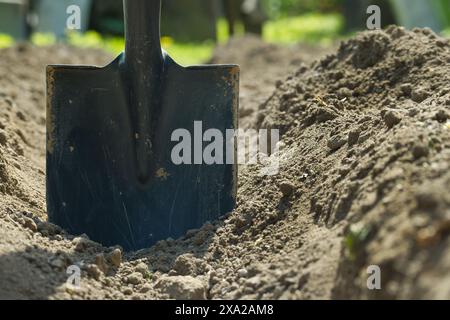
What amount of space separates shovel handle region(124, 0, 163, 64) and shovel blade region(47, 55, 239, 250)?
0.09m

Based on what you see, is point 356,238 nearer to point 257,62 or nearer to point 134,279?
point 134,279

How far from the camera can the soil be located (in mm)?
2371

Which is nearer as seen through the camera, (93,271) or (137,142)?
(93,271)

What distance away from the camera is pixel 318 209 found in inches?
121

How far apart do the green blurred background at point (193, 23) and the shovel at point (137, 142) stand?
14.8 ft

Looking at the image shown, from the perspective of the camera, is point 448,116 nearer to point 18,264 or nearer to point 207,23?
point 18,264

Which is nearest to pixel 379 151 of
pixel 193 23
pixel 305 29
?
pixel 193 23

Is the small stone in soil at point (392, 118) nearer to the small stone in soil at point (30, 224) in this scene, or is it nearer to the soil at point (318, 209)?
the soil at point (318, 209)

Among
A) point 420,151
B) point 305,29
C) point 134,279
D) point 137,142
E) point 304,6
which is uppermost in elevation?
point 304,6

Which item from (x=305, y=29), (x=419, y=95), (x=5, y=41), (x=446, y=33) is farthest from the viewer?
(x=305, y=29)

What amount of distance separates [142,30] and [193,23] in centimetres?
774

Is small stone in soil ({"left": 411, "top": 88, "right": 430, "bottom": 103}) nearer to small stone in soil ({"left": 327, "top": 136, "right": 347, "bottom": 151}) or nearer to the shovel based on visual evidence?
small stone in soil ({"left": 327, "top": 136, "right": 347, "bottom": 151})

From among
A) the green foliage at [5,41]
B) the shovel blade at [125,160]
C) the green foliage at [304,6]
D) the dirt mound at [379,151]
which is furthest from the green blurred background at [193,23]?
the shovel blade at [125,160]
